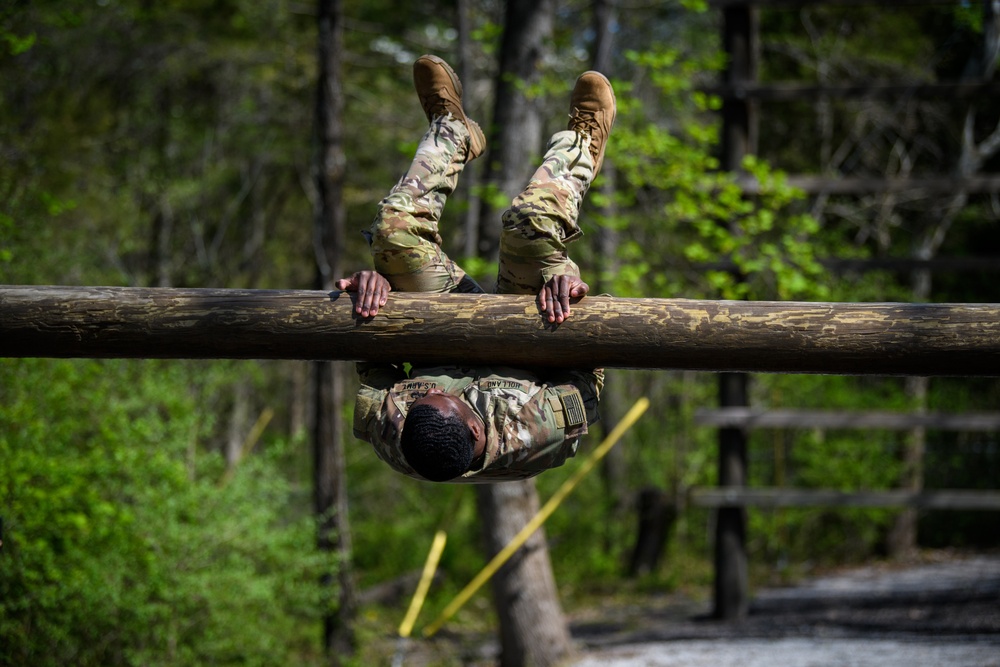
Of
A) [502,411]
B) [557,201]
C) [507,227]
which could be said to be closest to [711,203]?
[557,201]

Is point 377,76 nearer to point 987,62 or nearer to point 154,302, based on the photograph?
point 987,62

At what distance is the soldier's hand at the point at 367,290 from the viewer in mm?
3598

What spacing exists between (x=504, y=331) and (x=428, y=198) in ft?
2.43

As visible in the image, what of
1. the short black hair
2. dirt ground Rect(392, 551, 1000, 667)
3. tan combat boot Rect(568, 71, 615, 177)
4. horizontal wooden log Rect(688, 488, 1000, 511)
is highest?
tan combat boot Rect(568, 71, 615, 177)

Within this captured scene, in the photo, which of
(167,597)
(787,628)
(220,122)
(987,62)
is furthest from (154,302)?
(220,122)

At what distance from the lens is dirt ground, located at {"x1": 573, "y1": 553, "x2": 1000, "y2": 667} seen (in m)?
6.41

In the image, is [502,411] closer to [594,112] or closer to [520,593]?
[594,112]

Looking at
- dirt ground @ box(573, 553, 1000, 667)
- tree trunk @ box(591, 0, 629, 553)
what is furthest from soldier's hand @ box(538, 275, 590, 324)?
tree trunk @ box(591, 0, 629, 553)

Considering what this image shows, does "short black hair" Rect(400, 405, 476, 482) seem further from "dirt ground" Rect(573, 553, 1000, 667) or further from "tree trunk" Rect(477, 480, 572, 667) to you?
"dirt ground" Rect(573, 553, 1000, 667)

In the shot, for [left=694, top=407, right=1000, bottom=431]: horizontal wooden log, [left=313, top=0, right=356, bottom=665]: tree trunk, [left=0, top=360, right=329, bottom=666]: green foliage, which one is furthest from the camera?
[left=313, top=0, right=356, bottom=665]: tree trunk

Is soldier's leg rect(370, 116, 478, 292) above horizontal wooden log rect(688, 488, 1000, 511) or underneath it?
above

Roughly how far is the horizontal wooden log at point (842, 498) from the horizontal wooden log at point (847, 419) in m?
0.54

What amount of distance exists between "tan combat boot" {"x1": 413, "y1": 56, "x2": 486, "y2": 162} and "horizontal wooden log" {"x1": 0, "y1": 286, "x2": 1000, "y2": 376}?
0.99 meters

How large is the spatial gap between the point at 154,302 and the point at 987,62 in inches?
318
